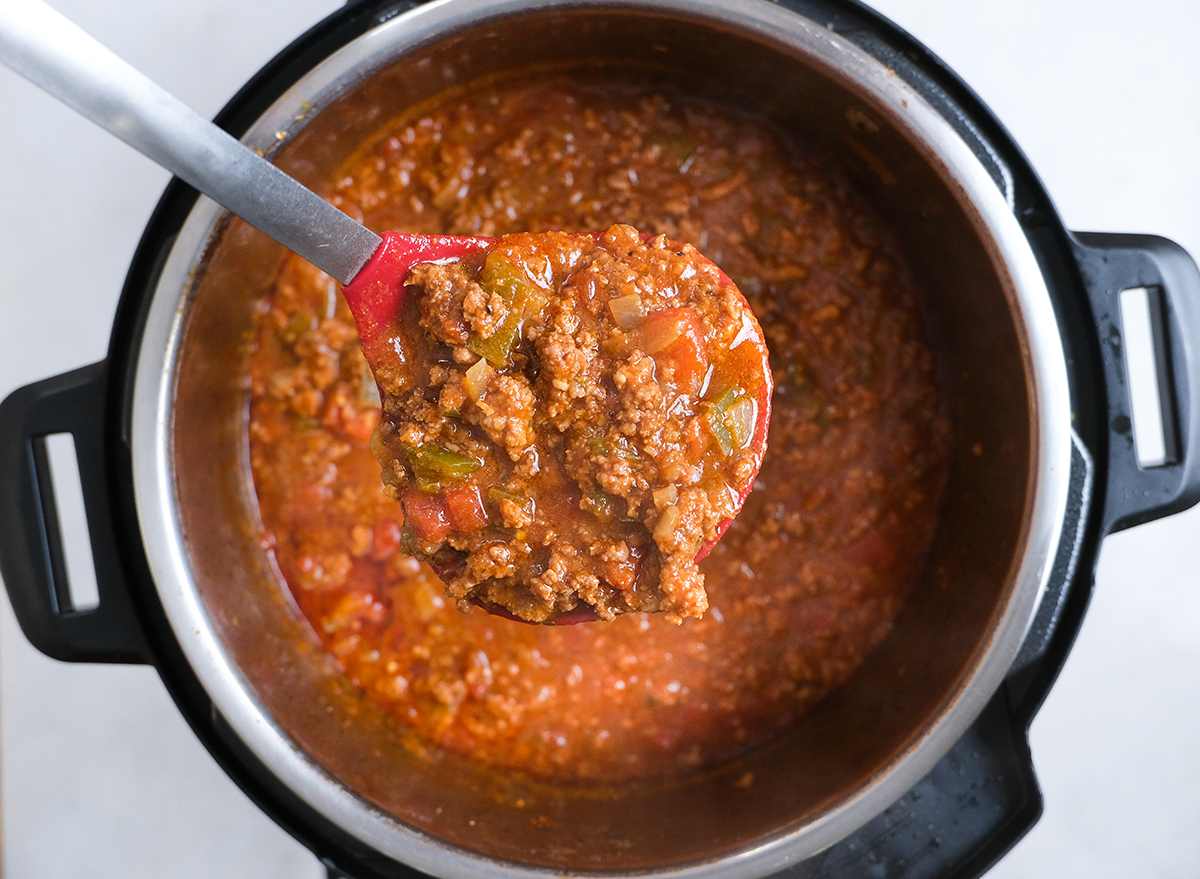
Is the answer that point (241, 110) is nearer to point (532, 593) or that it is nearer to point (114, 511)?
point (114, 511)

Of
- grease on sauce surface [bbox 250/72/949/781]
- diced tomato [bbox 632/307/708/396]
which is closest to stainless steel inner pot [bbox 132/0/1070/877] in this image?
grease on sauce surface [bbox 250/72/949/781]

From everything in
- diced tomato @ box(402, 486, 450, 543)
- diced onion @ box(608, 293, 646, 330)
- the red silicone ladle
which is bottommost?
diced tomato @ box(402, 486, 450, 543)

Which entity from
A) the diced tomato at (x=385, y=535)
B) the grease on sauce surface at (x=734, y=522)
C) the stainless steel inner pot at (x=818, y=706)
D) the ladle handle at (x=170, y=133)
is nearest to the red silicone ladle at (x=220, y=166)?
the ladle handle at (x=170, y=133)

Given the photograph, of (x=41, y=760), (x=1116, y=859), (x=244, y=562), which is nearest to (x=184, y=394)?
(x=244, y=562)

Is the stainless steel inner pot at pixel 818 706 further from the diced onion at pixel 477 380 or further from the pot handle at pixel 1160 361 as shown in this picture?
the diced onion at pixel 477 380

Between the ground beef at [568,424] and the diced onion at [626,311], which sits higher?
the diced onion at [626,311]

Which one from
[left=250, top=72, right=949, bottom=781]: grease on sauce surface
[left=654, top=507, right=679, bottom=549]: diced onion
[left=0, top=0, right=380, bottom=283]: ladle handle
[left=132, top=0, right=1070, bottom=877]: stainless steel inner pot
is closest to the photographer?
[left=0, top=0, right=380, bottom=283]: ladle handle

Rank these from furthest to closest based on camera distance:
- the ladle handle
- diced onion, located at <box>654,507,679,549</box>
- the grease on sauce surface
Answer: the grease on sauce surface → diced onion, located at <box>654,507,679,549</box> → the ladle handle

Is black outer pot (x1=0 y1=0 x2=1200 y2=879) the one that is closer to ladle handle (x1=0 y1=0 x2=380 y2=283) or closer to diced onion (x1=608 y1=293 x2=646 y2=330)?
ladle handle (x1=0 y1=0 x2=380 y2=283)

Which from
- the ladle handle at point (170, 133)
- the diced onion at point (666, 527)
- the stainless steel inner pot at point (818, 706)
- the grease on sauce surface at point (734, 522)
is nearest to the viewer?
the ladle handle at point (170, 133)
